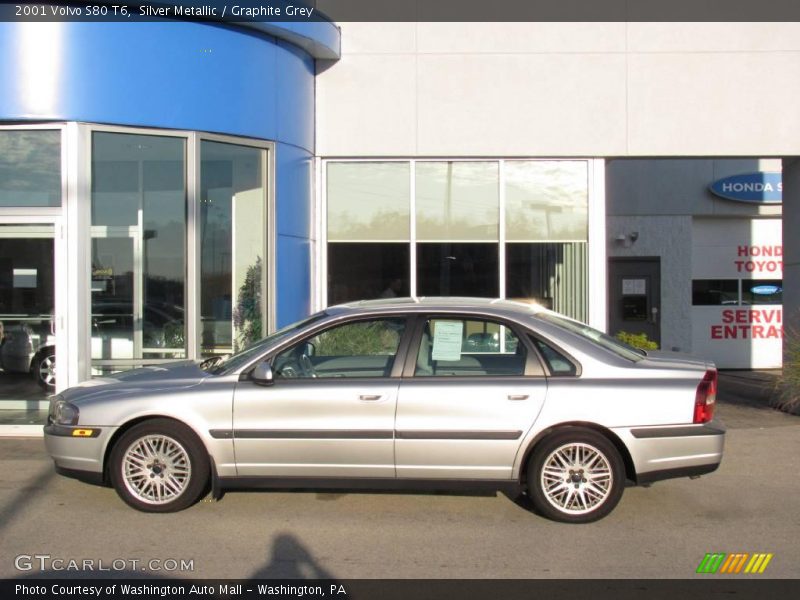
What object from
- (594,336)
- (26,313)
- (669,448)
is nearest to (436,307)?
(594,336)

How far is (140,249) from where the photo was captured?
9.45 m

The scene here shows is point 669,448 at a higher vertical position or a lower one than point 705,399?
lower

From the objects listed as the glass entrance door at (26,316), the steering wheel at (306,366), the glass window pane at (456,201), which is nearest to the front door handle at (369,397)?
the steering wheel at (306,366)

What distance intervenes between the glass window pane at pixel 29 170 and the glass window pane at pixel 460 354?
5.26 meters

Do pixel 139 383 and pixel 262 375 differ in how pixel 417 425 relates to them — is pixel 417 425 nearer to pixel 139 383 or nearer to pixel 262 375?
pixel 262 375

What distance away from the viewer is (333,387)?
558 cm

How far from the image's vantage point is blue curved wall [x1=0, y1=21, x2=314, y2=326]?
8.45 metres

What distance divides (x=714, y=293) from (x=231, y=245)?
10361 mm

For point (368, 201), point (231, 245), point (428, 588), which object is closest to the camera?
point (428, 588)

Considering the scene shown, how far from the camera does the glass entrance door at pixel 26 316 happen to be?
29.7 feet

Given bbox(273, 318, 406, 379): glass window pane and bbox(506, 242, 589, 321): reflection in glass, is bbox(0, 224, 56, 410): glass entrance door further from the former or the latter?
bbox(506, 242, 589, 321): reflection in glass

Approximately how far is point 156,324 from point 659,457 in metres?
6.18

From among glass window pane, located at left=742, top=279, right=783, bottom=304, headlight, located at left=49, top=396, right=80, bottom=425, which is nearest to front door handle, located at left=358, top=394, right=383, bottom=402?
headlight, located at left=49, top=396, right=80, bottom=425

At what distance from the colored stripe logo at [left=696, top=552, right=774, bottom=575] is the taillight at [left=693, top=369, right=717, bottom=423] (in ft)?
3.04
